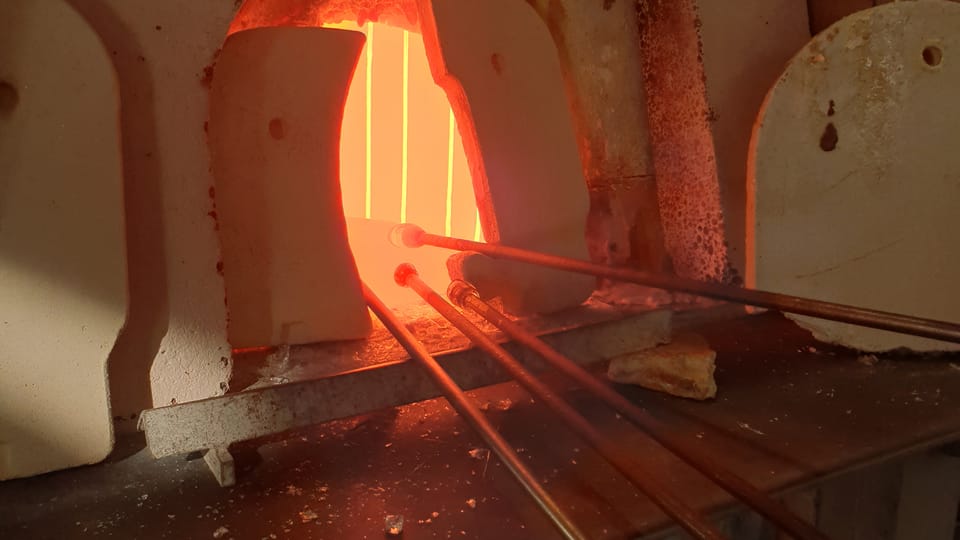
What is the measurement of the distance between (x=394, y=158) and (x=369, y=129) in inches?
5.8

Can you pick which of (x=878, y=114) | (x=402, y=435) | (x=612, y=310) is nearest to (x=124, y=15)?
(x=402, y=435)

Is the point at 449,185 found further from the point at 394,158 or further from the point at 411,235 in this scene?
the point at 411,235

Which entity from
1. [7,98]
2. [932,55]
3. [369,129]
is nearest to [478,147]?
[369,129]

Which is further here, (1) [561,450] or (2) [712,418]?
(2) [712,418]

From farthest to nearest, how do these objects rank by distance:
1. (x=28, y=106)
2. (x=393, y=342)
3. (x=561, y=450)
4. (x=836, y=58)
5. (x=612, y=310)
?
(x=612, y=310) < (x=836, y=58) < (x=393, y=342) < (x=561, y=450) < (x=28, y=106)

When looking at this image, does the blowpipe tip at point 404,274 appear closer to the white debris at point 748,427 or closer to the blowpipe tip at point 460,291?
the blowpipe tip at point 460,291

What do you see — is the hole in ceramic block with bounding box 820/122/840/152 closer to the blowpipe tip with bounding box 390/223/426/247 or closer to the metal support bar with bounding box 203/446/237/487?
the blowpipe tip with bounding box 390/223/426/247

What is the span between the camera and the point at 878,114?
1808 mm

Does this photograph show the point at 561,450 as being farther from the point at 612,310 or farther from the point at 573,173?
the point at 573,173

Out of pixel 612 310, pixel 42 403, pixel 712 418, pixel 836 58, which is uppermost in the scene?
pixel 836 58

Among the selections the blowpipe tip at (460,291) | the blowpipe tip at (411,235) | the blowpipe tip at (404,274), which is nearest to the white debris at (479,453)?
the blowpipe tip at (460,291)

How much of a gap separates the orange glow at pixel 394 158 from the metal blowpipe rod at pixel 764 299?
0.75m

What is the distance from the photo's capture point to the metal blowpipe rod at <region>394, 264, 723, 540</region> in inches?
34.7

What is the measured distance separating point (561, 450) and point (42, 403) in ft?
3.32
